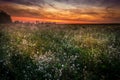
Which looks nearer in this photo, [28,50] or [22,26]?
[28,50]

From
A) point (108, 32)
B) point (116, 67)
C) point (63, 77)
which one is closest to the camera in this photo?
point (63, 77)

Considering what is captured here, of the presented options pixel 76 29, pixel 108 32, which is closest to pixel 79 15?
pixel 76 29

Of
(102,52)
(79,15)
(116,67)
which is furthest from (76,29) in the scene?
(116,67)

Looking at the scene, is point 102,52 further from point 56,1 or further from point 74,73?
point 56,1

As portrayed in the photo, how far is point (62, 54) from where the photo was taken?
9008 millimetres

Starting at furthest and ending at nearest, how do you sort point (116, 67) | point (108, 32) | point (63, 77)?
point (108, 32) < point (116, 67) < point (63, 77)

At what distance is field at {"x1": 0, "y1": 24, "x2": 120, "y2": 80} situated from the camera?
301 inches

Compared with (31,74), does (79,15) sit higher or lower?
higher

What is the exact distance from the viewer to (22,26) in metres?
14.4

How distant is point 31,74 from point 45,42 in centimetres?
301

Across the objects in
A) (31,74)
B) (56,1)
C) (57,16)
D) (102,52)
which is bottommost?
(31,74)

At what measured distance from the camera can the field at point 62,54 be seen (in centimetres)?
765

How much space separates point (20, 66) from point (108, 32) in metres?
5.54

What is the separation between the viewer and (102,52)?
8914mm
